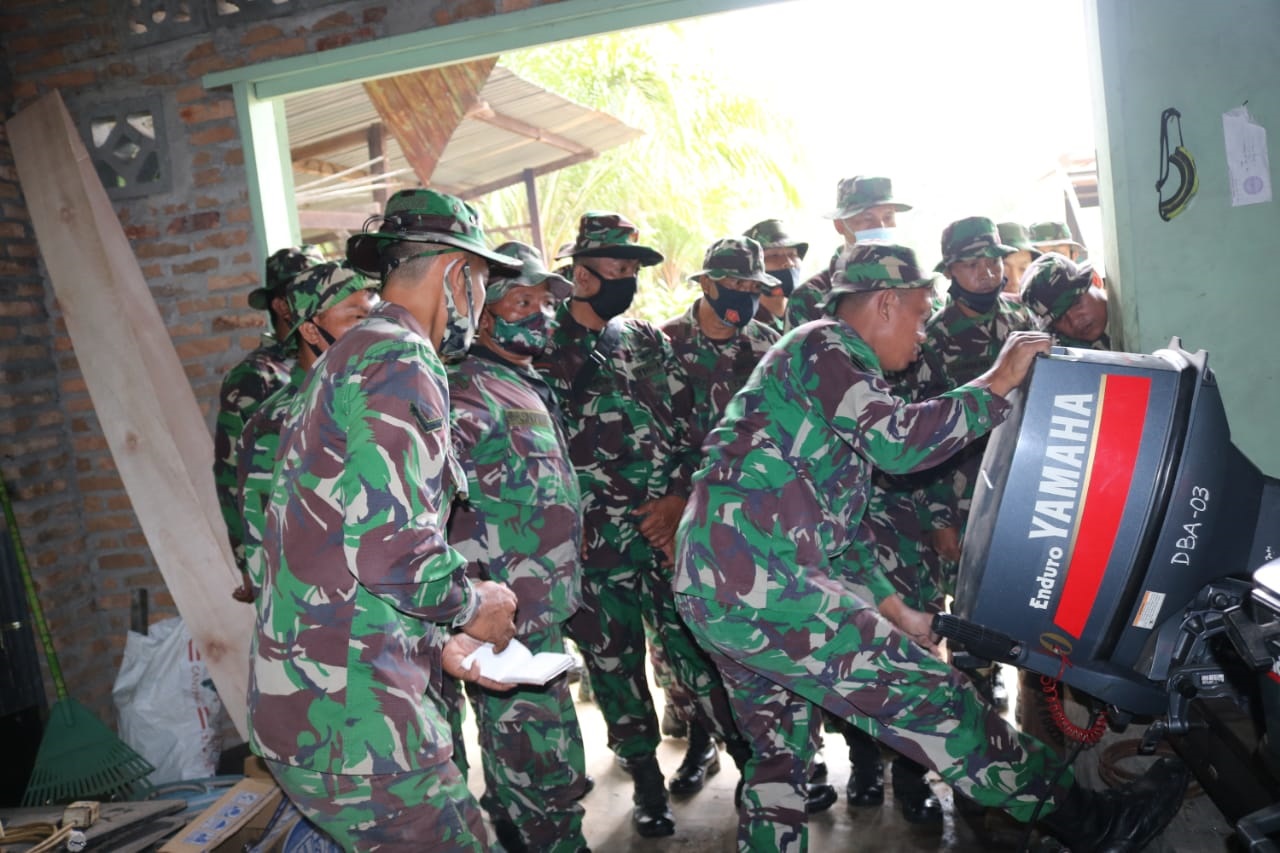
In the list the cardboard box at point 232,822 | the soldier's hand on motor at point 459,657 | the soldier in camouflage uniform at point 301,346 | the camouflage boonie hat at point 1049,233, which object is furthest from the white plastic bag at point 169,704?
the camouflage boonie hat at point 1049,233

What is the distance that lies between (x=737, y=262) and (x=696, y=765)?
195cm

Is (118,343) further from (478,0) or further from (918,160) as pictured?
(918,160)

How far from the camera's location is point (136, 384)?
4.74 meters

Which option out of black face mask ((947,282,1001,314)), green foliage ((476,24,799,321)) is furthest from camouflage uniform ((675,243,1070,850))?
green foliage ((476,24,799,321))

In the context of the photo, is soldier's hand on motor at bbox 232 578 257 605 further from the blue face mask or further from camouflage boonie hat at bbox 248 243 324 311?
the blue face mask

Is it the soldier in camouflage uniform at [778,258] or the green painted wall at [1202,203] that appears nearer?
the green painted wall at [1202,203]

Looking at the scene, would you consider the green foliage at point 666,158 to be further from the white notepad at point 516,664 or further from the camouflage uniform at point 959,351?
the white notepad at point 516,664

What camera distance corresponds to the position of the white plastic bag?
14.6 ft

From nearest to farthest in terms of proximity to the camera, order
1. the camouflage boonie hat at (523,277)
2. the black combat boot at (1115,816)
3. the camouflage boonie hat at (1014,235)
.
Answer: the black combat boot at (1115,816) → the camouflage boonie hat at (523,277) → the camouflage boonie hat at (1014,235)

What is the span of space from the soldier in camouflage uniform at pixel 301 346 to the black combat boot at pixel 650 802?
149cm

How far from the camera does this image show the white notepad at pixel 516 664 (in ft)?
7.20

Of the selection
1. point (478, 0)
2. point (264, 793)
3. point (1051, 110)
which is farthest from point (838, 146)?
point (264, 793)

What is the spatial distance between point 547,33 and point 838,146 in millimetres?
19721

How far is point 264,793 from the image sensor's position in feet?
11.3
